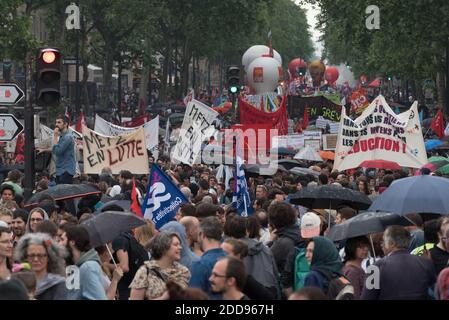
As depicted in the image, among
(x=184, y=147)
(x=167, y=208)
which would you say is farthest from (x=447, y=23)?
(x=167, y=208)

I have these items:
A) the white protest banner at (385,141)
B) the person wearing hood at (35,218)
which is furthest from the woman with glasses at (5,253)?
the white protest banner at (385,141)

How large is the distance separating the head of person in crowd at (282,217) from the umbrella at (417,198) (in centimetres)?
122

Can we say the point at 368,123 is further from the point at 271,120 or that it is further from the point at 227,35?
the point at 227,35

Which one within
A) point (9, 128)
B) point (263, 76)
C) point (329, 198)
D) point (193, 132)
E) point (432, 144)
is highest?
point (263, 76)

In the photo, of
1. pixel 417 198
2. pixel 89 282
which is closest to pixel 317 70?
pixel 417 198

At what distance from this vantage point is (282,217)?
12.0m

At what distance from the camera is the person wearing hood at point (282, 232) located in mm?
11828

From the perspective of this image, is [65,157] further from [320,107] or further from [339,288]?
[320,107]

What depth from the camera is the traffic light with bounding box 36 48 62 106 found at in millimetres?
16141

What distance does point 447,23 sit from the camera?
153ft

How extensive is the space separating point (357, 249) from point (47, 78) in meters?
6.33

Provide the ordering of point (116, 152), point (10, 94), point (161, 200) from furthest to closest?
point (116, 152) → point (10, 94) → point (161, 200)

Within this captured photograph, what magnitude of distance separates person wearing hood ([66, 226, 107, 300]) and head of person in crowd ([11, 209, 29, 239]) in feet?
9.20

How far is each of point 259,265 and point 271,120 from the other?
19.1 metres
